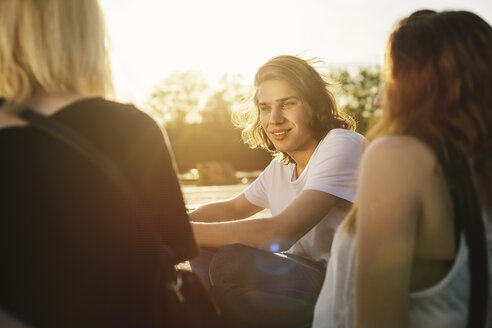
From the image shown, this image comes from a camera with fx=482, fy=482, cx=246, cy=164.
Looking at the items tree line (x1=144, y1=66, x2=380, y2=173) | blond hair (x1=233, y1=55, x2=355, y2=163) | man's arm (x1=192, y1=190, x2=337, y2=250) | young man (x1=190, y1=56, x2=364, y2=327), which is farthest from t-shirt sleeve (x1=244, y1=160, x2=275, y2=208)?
tree line (x1=144, y1=66, x2=380, y2=173)

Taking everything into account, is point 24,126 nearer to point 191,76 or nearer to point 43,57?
point 43,57

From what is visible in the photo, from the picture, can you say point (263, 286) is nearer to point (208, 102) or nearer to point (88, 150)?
point (88, 150)

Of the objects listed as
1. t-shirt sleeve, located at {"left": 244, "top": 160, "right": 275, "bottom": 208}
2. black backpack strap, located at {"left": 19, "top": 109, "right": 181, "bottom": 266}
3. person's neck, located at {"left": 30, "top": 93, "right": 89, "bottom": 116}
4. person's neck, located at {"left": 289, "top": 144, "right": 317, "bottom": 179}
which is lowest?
t-shirt sleeve, located at {"left": 244, "top": 160, "right": 275, "bottom": 208}

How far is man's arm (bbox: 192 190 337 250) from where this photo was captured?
8.42 ft

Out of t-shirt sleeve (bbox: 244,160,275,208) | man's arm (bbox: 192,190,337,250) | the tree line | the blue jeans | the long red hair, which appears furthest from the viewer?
the tree line

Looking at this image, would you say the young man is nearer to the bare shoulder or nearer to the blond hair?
the blond hair

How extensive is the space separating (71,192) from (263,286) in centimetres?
130

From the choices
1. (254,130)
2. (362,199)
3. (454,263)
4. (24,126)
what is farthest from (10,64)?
(254,130)

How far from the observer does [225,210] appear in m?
3.66

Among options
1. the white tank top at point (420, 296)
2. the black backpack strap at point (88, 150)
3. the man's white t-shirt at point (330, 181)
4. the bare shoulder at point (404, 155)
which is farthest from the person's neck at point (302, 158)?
the black backpack strap at point (88, 150)

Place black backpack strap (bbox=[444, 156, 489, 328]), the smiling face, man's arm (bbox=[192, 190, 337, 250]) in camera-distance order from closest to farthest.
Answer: black backpack strap (bbox=[444, 156, 489, 328]) → man's arm (bbox=[192, 190, 337, 250]) → the smiling face

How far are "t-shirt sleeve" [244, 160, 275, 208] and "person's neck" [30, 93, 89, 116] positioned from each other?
2089mm

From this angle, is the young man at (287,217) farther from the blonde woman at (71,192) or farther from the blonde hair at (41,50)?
the blonde hair at (41,50)

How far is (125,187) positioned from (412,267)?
91 cm
